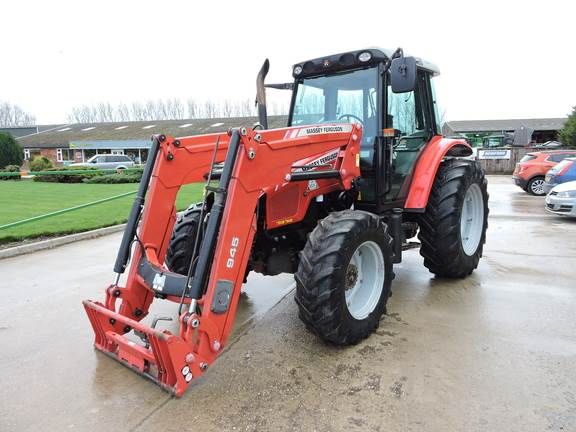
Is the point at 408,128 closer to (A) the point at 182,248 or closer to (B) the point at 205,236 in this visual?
(A) the point at 182,248

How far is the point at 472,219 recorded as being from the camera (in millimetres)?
5887

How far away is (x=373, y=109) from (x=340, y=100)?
1.33 ft

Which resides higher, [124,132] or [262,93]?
[124,132]

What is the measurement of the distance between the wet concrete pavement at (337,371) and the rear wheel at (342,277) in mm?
227

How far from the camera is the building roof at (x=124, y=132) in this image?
4034cm

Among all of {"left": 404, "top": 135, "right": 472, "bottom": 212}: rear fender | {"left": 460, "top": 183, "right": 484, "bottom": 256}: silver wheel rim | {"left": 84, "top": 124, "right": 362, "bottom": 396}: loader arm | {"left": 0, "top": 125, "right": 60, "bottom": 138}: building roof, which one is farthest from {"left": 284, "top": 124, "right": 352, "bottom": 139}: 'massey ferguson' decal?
{"left": 0, "top": 125, "right": 60, "bottom": 138}: building roof

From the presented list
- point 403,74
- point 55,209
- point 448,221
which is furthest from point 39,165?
point 403,74

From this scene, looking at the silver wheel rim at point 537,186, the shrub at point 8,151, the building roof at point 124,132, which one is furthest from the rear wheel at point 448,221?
the shrub at point 8,151

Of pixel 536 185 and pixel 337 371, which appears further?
pixel 536 185

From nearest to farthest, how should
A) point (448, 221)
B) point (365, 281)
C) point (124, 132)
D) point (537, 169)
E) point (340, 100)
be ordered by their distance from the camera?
point (365, 281) < point (340, 100) < point (448, 221) < point (537, 169) < point (124, 132)

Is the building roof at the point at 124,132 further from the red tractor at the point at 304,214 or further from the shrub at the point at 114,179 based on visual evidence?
the red tractor at the point at 304,214

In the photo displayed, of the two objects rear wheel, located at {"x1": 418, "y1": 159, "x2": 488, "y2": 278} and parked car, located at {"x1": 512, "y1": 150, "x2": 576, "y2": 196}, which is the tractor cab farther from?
parked car, located at {"x1": 512, "y1": 150, "x2": 576, "y2": 196}

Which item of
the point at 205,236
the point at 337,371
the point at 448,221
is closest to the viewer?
the point at 205,236

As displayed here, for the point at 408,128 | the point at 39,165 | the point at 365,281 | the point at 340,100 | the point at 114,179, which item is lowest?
the point at 114,179
